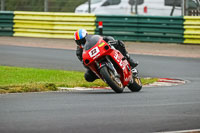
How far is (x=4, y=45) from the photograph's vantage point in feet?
74.3

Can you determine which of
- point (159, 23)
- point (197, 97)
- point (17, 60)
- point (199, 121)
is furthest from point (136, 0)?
point (199, 121)

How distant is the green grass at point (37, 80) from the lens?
1152 cm

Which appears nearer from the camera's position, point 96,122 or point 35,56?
point 96,122

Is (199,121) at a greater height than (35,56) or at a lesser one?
greater

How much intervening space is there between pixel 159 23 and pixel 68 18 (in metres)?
3.82

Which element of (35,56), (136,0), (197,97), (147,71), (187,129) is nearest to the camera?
(187,129)

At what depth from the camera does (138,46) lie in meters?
22.4

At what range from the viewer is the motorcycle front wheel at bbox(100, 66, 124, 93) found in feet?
34.4

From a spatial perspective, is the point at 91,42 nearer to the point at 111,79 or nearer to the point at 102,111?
the point at 111,79

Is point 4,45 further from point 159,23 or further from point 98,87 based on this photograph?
point 98,87

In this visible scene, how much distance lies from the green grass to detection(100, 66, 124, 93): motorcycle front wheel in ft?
4.88

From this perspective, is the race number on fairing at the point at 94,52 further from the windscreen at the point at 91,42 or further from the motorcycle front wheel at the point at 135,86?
the motorcycle front wheel at the point at 135,86

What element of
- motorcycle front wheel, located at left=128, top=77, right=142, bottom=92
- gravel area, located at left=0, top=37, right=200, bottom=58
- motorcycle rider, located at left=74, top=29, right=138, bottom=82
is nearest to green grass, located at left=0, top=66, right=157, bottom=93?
motorcycle rider, located at left=74, top=29, right=138, bottom=82

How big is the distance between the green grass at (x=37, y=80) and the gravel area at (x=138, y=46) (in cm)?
623
